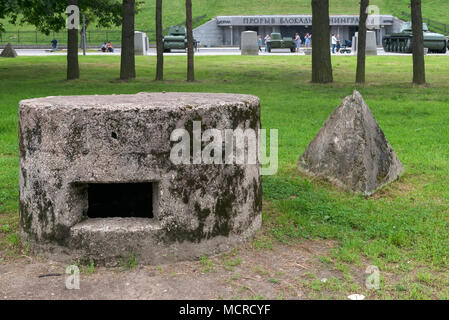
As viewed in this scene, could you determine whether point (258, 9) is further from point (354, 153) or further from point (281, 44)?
point (354, 153)

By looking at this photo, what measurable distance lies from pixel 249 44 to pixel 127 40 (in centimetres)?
1698

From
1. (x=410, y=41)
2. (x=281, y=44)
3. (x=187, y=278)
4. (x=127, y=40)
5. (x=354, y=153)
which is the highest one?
(x=281, y=44)

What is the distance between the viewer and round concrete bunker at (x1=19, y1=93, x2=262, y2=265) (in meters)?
4.69

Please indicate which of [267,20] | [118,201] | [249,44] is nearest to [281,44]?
[249,44]

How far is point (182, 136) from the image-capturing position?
4.75 meters

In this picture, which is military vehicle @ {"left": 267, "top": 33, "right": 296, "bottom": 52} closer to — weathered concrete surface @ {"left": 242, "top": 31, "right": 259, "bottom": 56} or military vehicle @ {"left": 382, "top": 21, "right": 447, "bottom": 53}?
weathered concrete surface @ {"left": 242, "top": 31, "right": 259, "bottom": 56}

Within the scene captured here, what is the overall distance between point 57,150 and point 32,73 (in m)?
18.8

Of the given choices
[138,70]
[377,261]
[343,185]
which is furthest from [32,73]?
[377,261]

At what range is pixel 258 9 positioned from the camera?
6047 centimetres

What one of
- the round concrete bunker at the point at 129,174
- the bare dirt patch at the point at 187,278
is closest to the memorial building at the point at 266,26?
the round concrete bunker at the point at 129,174

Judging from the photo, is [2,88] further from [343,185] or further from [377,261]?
[377,261]

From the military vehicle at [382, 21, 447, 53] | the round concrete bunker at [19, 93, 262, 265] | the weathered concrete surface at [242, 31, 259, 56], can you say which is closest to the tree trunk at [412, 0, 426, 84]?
the round concrete bunker at [19, 93, 262, 265]

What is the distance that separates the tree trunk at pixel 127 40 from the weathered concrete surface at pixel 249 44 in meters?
16.6

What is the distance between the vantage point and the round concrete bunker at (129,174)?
4.69 meters
